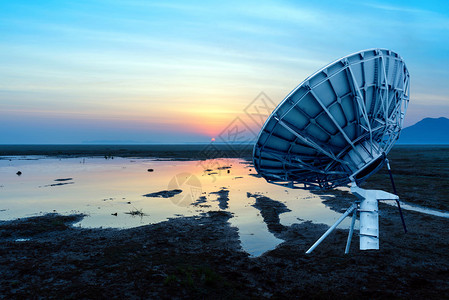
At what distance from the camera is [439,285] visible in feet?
43.7

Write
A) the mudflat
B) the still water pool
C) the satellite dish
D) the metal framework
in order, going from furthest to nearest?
the still water pool, the metal framework, the satellite dish, the mudflat

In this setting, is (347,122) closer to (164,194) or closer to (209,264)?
(209,264)

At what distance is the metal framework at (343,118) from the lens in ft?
47.3

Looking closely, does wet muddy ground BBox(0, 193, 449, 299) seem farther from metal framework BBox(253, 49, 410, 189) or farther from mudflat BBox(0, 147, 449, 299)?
metal framework BBox(253, 49, 410, 189)

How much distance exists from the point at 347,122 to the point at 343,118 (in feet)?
0.99

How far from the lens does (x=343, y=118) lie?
51.2 feet

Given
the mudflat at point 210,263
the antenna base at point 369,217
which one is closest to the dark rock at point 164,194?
the mudflat at point 210,263

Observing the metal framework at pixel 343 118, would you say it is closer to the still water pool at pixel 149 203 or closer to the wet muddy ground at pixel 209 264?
the wet muddy ground at pixel 209 264

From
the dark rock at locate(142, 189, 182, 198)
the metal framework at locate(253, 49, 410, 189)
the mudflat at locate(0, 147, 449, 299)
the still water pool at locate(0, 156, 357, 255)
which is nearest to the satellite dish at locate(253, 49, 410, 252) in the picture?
the metal framework at locate(253, 49, 410, 189)

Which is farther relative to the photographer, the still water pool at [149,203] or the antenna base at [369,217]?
the still water pool at [149,203]

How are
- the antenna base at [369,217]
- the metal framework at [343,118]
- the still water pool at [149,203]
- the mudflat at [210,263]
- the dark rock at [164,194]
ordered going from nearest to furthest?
the mudflat at [210,263] → the antenna base at [369,217] → the metal framework at [343,118] → the still water pool at [149,203] → the dark rock at [164,194]

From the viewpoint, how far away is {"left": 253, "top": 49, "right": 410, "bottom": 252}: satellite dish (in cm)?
1425

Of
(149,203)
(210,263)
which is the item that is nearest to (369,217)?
(210,263)

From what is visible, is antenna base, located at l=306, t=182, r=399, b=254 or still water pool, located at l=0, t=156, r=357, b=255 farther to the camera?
still water pool, located at l=0, t=156, r=357, b=255
